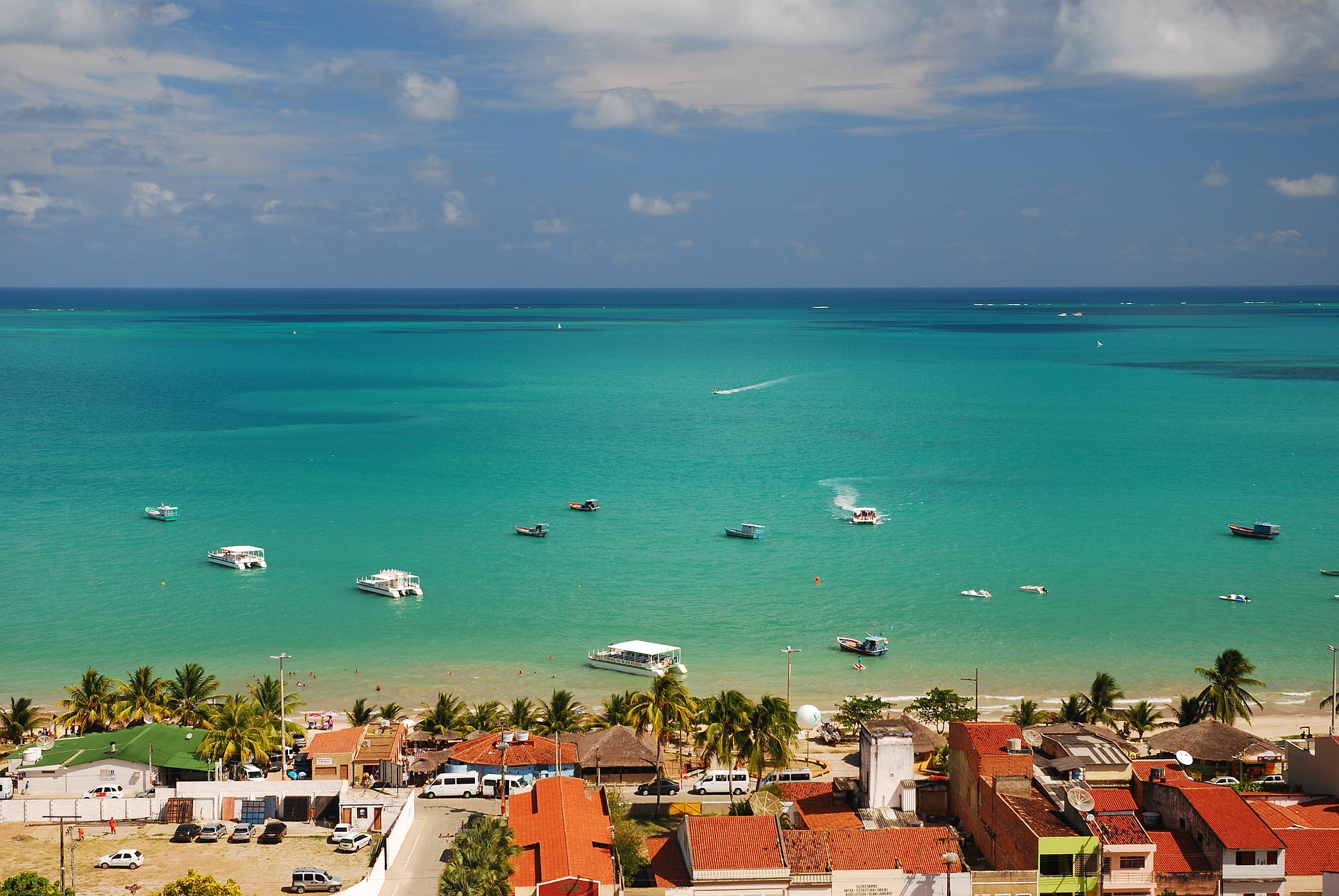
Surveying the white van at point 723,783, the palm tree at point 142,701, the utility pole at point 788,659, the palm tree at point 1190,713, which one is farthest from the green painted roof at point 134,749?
the palm tree at point 1190,713

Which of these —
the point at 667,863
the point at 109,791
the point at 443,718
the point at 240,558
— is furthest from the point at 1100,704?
the point at 240,558

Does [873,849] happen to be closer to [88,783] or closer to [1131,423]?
[88,783]

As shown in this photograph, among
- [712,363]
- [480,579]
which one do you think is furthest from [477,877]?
[712,363]

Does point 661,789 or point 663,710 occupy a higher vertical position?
→ point 663,710

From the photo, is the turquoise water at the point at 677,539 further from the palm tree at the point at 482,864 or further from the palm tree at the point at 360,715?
the palm tree at the point at 482,864

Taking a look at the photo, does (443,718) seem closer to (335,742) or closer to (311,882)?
(335,742)
